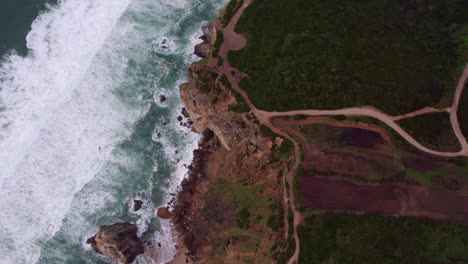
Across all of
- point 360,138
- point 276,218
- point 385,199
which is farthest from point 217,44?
point 385,199

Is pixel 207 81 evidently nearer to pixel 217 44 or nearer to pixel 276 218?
pixel 217 44

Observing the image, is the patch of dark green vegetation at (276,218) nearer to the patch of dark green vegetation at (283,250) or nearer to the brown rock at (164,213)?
the patch of dark green vegetation at (283,250)

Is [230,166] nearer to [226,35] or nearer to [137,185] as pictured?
[137,185]

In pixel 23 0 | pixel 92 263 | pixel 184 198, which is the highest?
pixel 23 0

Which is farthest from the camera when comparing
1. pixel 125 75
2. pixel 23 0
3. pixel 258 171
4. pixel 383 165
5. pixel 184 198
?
pixel 23 0

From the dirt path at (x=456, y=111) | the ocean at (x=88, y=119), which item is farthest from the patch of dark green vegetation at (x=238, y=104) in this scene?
the dirt path at (x=456, y=111)

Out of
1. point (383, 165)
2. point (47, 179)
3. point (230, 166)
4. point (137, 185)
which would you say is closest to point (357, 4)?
point (383, 165)
